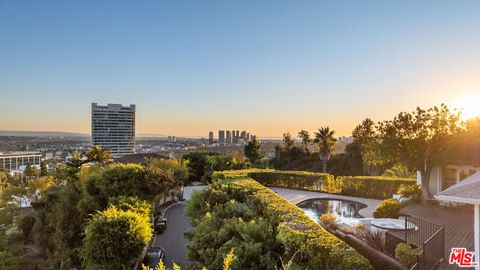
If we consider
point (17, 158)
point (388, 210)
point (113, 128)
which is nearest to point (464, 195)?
point (388, 210)

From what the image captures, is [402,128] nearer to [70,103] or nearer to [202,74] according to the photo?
[202,74]

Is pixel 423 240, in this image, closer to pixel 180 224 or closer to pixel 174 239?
pixel 174 239

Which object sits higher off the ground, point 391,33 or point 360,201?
point 391,33

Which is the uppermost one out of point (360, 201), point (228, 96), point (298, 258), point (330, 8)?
point (330, 8)

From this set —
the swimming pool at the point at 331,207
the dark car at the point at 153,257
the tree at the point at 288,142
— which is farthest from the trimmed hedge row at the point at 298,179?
the tree at the point at 288,142

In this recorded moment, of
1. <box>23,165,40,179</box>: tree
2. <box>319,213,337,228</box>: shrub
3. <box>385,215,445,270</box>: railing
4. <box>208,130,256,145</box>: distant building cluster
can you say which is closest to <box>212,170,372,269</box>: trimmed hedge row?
<box>319,213,337,228</box>: shrub

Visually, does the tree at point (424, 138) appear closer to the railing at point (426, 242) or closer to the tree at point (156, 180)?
the railing at point (426, 242)

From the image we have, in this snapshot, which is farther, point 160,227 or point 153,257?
point 160,227

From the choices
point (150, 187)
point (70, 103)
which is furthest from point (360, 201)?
point (70, 103)
